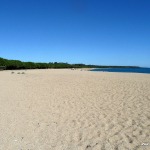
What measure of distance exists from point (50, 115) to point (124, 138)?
3.53m

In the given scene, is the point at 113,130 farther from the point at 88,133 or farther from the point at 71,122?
the point at 71,122

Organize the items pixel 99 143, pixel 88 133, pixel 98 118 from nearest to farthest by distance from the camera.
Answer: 1. pixel 99 143
2. pixel 88 133
3. pixel 98 118

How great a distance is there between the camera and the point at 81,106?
34.3ft

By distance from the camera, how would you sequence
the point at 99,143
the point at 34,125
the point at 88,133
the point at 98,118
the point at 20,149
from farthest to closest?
the point at 98,118 < the point at 34,125 < the point at 88,133 < the point at 99,143 < the point at 20,149

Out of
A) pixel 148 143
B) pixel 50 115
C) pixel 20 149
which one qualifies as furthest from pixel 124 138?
pixel 50 115

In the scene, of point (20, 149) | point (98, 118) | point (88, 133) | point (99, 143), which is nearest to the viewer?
point (20, 149)

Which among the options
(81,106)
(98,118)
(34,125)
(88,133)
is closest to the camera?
(88,133)

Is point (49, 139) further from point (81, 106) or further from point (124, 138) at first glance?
point (81, 106)

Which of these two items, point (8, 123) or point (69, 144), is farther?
point (8, 123)

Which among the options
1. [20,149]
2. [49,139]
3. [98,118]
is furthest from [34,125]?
[98,118]

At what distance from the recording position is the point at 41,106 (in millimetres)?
10484

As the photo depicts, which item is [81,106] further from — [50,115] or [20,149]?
[20,149]

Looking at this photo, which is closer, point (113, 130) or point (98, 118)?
point (113, 130)

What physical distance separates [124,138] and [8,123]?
3.90 meters
